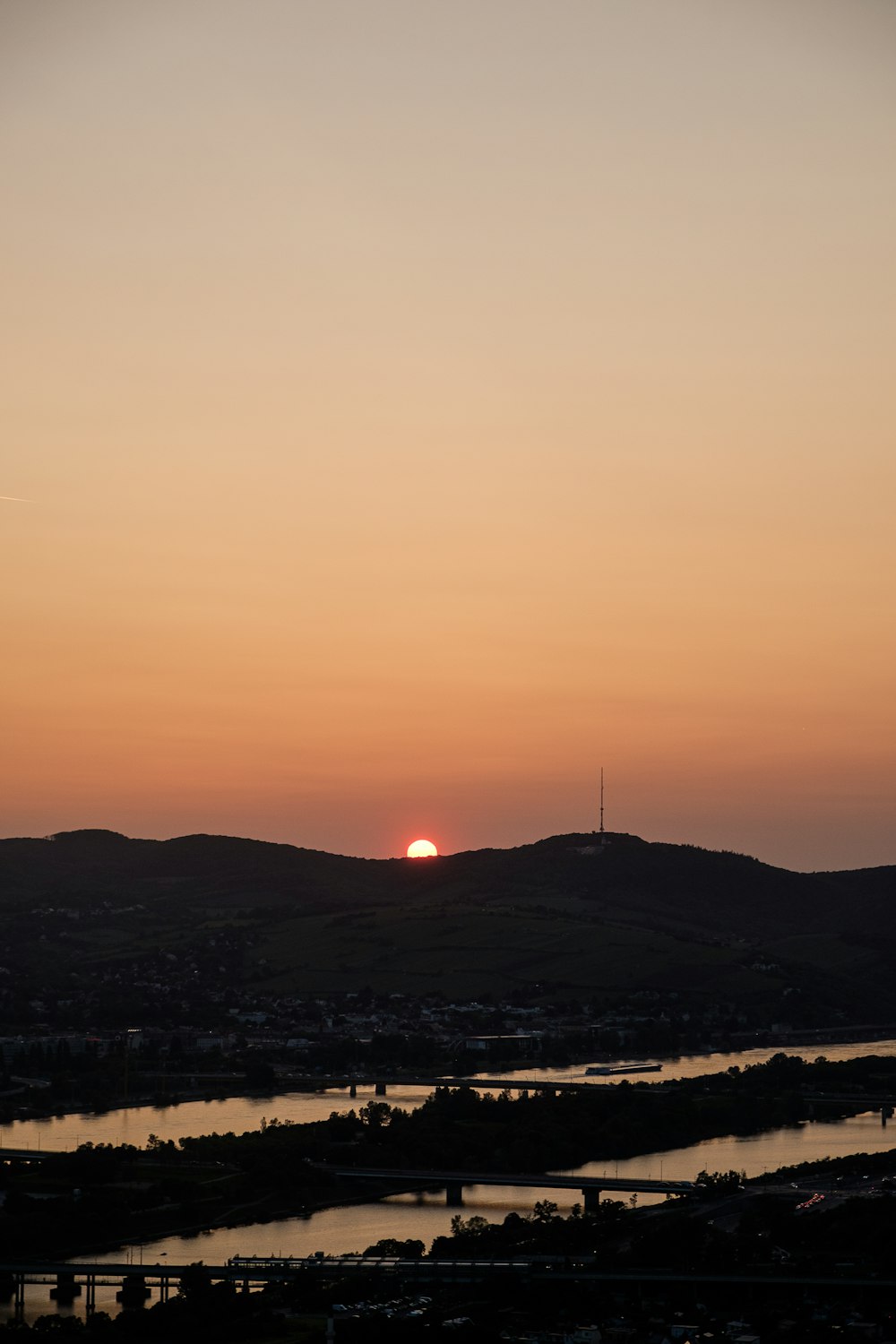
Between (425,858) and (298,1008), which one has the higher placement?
(425,858)

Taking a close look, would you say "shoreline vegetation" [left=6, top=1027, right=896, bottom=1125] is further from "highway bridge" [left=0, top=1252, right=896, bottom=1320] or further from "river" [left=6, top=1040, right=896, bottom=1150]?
"highway bridge" [left=0, top=1252, right=896, bottom=1320]

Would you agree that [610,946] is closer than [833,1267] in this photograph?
No

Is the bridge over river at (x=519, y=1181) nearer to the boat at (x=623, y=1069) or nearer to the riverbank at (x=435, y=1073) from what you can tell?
the riverbank at (x=435, y=1073)

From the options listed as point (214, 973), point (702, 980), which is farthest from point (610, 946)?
point (214, 973)

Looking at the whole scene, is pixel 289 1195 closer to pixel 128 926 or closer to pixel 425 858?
pixel 128 926

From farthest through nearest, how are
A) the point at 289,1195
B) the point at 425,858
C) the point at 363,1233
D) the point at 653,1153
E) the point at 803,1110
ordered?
the point at 425,858 < the point at 803,1110 < the point at 653,1153 < the point at 289,1195 < the point at 363,1233

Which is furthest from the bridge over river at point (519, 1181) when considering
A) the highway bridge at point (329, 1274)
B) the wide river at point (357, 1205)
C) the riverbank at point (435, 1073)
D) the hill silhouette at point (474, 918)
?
the hill silhouette at point (474, 918)

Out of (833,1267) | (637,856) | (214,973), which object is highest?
(637,856)
